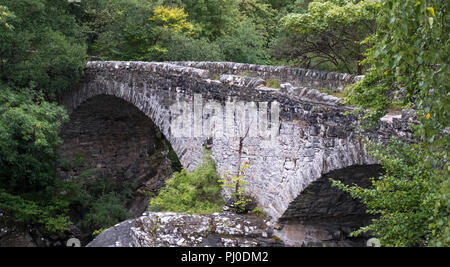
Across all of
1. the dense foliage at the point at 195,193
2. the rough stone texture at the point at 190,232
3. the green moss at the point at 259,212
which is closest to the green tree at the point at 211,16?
the dense foliage at the point at 195,193

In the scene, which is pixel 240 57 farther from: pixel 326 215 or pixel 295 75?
pixel 326 215

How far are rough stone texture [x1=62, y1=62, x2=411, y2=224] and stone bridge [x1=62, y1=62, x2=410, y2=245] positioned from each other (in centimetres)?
2

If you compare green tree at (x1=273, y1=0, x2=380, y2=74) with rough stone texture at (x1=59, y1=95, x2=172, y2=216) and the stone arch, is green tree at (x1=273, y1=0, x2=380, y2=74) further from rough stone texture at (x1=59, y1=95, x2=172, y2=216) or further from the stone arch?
rough stone texture at (x1=59, y1=95, x2=172, y2=216)

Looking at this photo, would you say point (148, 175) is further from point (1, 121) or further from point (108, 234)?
point (108, 234)

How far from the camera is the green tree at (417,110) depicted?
341 cm

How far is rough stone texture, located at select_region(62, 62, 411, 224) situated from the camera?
7.22 meters

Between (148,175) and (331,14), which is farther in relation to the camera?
(148,175)

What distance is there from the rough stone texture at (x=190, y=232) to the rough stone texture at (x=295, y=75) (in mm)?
4473

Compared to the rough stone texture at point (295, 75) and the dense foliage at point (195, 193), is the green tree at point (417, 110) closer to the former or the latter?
the dense foliage at point (195, 193)

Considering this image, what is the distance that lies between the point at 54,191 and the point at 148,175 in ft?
15.5
